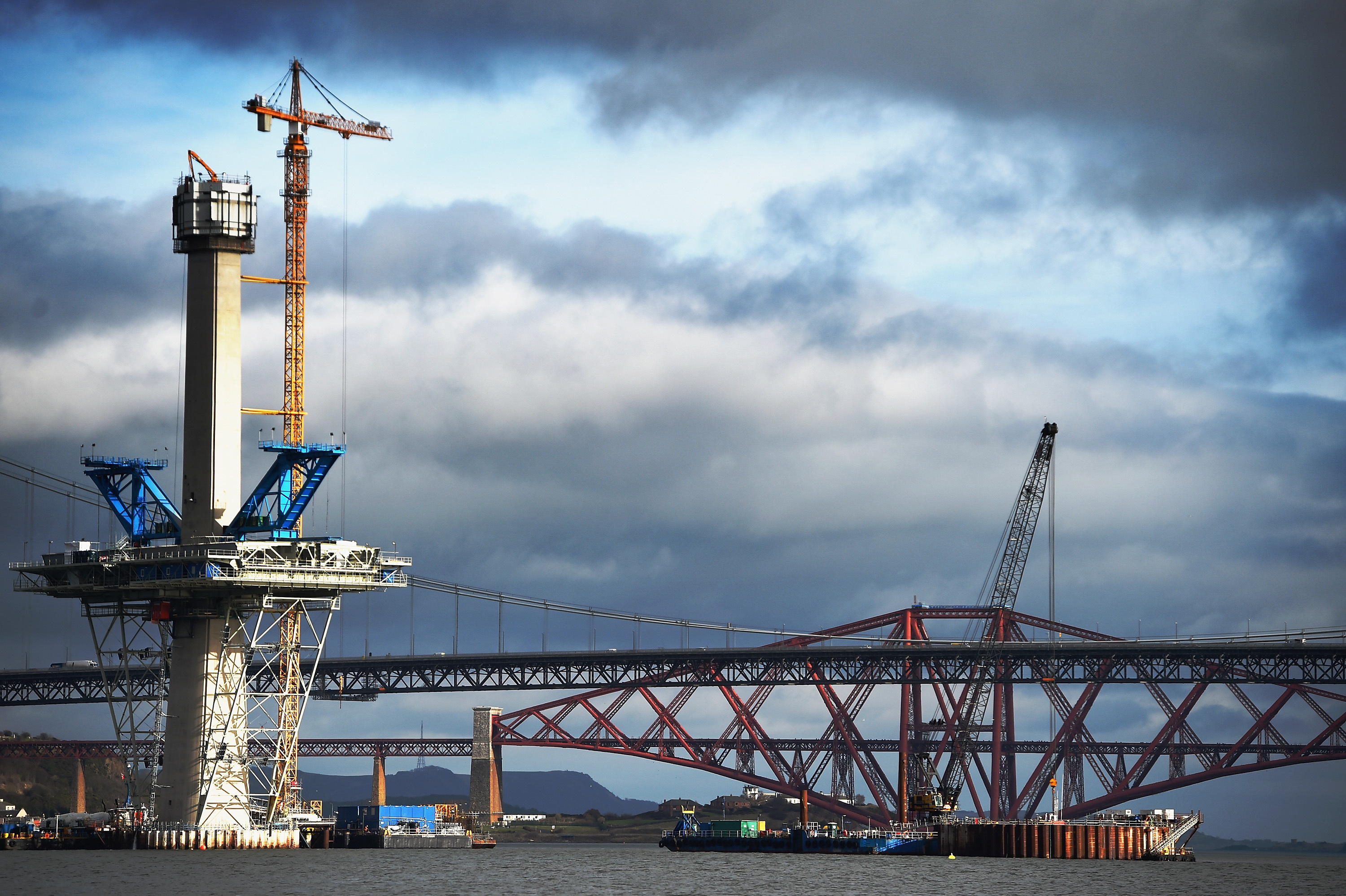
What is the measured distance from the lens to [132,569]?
110m

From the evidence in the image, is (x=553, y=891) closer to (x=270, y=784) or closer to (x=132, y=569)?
(x=270, y=784)

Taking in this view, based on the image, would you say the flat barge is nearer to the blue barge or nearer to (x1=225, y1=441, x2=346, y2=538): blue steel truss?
the blue barge

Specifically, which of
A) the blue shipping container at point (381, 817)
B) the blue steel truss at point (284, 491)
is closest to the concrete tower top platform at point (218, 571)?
the blue steel truss at point (284, 491)

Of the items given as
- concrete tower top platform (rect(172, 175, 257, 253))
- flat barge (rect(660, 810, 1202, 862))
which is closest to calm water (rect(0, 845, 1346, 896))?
flat barge (rect(660, 810, 1202, 862))

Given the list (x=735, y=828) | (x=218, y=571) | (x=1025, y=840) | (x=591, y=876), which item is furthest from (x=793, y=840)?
(x=218, y=571)

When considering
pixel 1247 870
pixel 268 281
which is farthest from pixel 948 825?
pixel 268 281

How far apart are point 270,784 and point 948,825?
5500cm

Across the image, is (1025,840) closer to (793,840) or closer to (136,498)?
(793,840)

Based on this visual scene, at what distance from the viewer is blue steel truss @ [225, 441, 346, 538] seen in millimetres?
109562

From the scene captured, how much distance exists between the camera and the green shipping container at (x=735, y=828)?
5950 inches

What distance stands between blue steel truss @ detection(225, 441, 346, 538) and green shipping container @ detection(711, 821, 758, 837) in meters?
56.0

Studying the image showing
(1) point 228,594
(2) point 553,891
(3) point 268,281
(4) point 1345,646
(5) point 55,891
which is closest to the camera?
(5) point 55,891

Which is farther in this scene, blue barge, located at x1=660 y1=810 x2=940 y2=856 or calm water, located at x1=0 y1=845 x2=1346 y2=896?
blue barge, located at x1=660 y1=810 x2=940 y2=856

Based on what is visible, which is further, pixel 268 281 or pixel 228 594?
pixel 268 281
